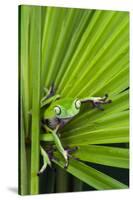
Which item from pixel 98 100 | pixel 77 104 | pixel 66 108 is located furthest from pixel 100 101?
pixel 66 108

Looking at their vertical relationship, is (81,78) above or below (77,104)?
above

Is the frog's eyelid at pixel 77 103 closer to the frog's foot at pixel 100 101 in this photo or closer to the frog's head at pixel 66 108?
the frog's head at pixel 66 108

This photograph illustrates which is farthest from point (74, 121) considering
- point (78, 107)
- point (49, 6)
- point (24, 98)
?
point (49, 6)

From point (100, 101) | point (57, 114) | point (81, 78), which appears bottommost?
point (57, 114)

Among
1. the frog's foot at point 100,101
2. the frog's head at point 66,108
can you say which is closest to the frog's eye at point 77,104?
the frog's head at point 66,108

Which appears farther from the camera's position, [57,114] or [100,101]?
[100,101]

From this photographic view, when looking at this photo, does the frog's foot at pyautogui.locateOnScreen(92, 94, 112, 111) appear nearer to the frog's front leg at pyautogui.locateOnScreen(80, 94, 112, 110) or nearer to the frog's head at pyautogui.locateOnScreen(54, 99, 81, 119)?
the frog's front leg at pyautogui.locateOnScreen(80, 94, 112, 110)

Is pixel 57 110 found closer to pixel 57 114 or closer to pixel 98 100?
pixel 57 114
